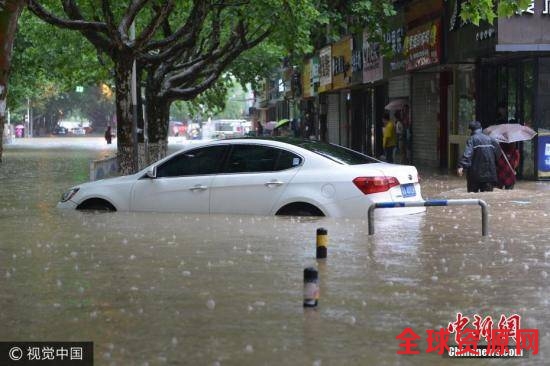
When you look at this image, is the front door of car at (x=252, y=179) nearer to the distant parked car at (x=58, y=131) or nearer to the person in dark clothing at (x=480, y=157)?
the person in dark clothing at (x=480, y=157)

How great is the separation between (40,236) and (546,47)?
14.0m

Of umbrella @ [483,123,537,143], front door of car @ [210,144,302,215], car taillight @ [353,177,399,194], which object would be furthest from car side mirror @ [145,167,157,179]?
umbrella @ [483,123,537,143]

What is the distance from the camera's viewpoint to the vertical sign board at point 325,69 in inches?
1849

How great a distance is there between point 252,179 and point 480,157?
609 centimetres

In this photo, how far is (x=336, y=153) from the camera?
14328 mm

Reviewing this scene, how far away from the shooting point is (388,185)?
1359 centimetres

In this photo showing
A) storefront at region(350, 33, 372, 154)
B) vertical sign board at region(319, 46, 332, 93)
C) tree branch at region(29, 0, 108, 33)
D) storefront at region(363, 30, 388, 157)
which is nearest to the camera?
tree branch at region(29, 0, 108, 33)

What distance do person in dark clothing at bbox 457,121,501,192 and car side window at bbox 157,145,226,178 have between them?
586cm

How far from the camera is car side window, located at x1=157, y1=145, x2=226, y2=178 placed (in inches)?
571

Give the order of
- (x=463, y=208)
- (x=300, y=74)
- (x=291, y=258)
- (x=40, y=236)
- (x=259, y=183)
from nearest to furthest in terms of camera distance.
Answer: (x=291, y=258), (x=40, y=236), (x=259, y=183), (x=463, y=208), (x=300, y=74)

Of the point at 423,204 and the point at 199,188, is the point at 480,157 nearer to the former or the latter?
the point at 199,188

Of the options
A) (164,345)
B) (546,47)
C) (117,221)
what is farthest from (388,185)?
(546,47)

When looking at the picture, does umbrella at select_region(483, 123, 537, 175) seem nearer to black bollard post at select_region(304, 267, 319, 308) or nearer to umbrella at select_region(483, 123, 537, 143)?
umbrella at select_region(483, 123, 537, 143)

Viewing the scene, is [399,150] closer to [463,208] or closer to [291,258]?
[463,208]
